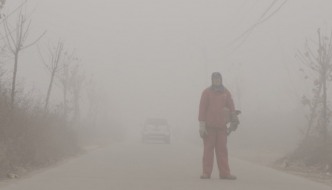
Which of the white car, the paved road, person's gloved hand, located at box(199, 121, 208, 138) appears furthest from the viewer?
the white car

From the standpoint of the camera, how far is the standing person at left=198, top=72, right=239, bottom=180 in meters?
12.0

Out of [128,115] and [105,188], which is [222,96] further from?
[128,115]

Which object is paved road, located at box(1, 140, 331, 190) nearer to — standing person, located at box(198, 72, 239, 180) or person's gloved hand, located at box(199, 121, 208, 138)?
standing person, located at box(198, 72, 239, 180)

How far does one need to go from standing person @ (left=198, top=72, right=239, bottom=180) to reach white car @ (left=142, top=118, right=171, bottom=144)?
27278mm

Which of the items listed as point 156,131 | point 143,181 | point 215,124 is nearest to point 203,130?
point 215,124

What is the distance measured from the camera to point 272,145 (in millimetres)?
33875

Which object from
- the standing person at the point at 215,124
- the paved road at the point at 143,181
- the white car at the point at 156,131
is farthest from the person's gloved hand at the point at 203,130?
the white car at the point at 156,131

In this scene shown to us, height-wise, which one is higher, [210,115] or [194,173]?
[210,115]

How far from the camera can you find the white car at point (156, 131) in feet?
129

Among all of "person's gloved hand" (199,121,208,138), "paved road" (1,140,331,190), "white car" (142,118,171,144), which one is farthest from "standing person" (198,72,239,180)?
"white car" (142,118,171,144)

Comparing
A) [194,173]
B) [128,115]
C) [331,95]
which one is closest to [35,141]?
[194,173]

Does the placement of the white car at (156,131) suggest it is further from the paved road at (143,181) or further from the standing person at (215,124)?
the standing person at (215,124)

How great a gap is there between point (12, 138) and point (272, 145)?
22.0m

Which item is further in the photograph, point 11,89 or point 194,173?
point 11,89
